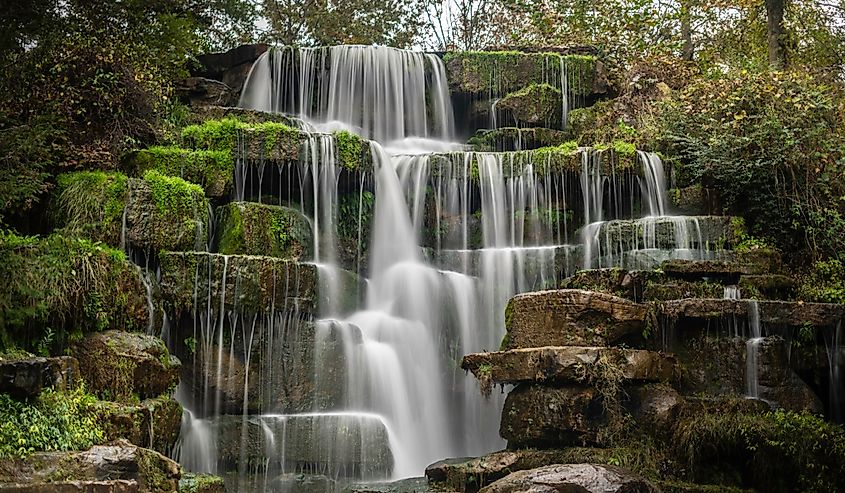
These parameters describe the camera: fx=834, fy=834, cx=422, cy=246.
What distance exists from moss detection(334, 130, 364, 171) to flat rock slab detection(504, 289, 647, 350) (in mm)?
5428

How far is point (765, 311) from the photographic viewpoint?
38.3 feet

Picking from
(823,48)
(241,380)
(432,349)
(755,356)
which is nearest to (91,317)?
(241,380)

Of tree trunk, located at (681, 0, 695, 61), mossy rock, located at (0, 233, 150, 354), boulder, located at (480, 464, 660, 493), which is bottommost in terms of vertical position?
boulder, located at (480, 464, 660, 493)

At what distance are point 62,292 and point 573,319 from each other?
654 centimetres

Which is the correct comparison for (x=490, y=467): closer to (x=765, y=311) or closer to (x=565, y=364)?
(x=565, y=364)

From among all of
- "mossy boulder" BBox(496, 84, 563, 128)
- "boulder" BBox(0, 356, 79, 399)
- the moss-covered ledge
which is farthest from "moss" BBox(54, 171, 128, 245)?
"mossy boulder" BBox(496, 84, 563, 128)

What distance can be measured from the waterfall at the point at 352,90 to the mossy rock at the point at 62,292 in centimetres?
1002

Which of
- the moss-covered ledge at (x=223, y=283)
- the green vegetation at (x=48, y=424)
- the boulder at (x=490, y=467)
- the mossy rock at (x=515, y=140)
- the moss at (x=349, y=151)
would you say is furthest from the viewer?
the mossy rock at (x=515, y=140)

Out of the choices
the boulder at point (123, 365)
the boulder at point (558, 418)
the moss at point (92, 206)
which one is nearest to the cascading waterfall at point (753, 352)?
the boulder at point (558, 418)

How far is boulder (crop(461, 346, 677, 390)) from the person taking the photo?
10508 millimetres

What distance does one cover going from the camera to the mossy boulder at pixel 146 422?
351 inches

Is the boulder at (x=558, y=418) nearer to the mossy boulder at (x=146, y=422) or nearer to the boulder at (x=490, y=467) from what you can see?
the boulder at (x=490, y=467)

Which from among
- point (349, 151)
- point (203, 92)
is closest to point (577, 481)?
point (349, 151)

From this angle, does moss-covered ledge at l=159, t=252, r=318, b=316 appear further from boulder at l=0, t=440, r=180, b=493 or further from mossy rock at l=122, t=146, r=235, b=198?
boulder at l=0, t=440, r=180, b=493
